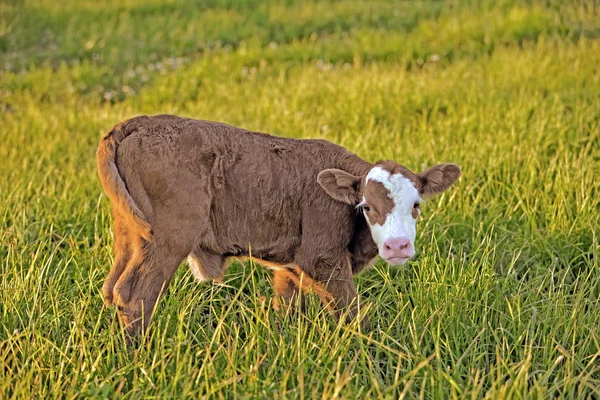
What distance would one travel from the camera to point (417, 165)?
6043mm

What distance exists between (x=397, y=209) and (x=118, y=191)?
1.32 meters

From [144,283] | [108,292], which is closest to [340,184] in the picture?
[144,283]

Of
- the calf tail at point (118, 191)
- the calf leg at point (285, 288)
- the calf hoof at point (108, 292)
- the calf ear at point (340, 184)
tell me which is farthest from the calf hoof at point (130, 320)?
the calf ear at point (340, 184)

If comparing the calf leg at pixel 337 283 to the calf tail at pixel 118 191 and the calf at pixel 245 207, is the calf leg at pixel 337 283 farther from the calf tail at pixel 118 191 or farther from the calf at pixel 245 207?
the calf tail at pixel 118 191

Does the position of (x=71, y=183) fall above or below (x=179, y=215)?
below

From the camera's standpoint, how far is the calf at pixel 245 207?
11.7ft

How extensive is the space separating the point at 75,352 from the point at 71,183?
3.04 metres

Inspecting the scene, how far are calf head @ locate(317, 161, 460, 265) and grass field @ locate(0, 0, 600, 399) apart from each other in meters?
0.40

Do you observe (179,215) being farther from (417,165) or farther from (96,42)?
(96,42)

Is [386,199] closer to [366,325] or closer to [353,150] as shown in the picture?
[366,325]

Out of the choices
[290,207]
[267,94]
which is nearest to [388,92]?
[267,94]

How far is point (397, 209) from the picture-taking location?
359 cm

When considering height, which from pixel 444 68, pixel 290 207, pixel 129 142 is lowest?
pixel 444 68

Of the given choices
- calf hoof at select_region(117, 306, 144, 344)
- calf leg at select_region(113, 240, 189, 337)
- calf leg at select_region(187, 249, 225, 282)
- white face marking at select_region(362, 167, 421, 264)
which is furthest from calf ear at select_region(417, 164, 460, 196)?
calf hoof at select_region(117, 306, 144, 344)
